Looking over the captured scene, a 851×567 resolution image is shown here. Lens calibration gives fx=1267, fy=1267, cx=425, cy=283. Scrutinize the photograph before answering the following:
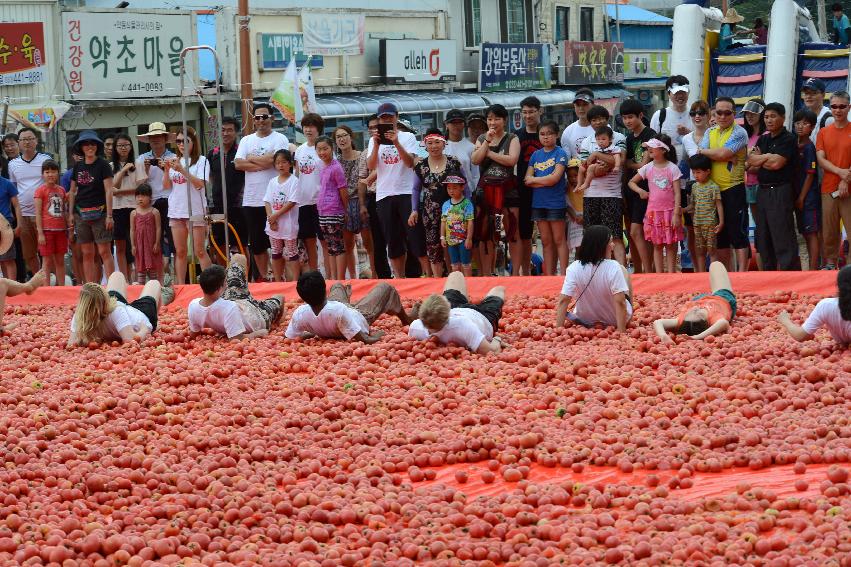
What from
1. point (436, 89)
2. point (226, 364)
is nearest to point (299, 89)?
point (226, 364)

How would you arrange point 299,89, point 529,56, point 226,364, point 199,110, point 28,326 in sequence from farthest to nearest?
point 529,56
point 199,110
point 299,89
point 28,326
point 226,364

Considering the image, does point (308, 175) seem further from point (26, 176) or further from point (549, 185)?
point (26, 176)

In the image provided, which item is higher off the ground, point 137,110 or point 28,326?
point 137,110

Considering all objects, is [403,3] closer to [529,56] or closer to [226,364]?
[529,56]

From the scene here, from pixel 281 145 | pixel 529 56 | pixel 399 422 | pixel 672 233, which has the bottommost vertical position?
pixel 399 422

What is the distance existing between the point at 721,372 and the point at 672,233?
3.63 metres

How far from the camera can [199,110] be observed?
68.2 ft

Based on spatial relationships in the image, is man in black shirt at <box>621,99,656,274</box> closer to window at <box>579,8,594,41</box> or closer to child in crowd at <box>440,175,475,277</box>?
child in crowd at <box>440,175,475,277</box>

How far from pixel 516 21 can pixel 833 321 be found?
23046mm

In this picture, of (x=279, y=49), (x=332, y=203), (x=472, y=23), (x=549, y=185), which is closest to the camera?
(x=549, y=185)

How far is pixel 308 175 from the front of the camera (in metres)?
12.1

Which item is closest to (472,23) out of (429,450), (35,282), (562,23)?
(562,23)

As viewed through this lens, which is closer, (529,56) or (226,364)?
(226,364)

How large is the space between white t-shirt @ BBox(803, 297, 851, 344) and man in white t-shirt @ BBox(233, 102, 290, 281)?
597 cm
